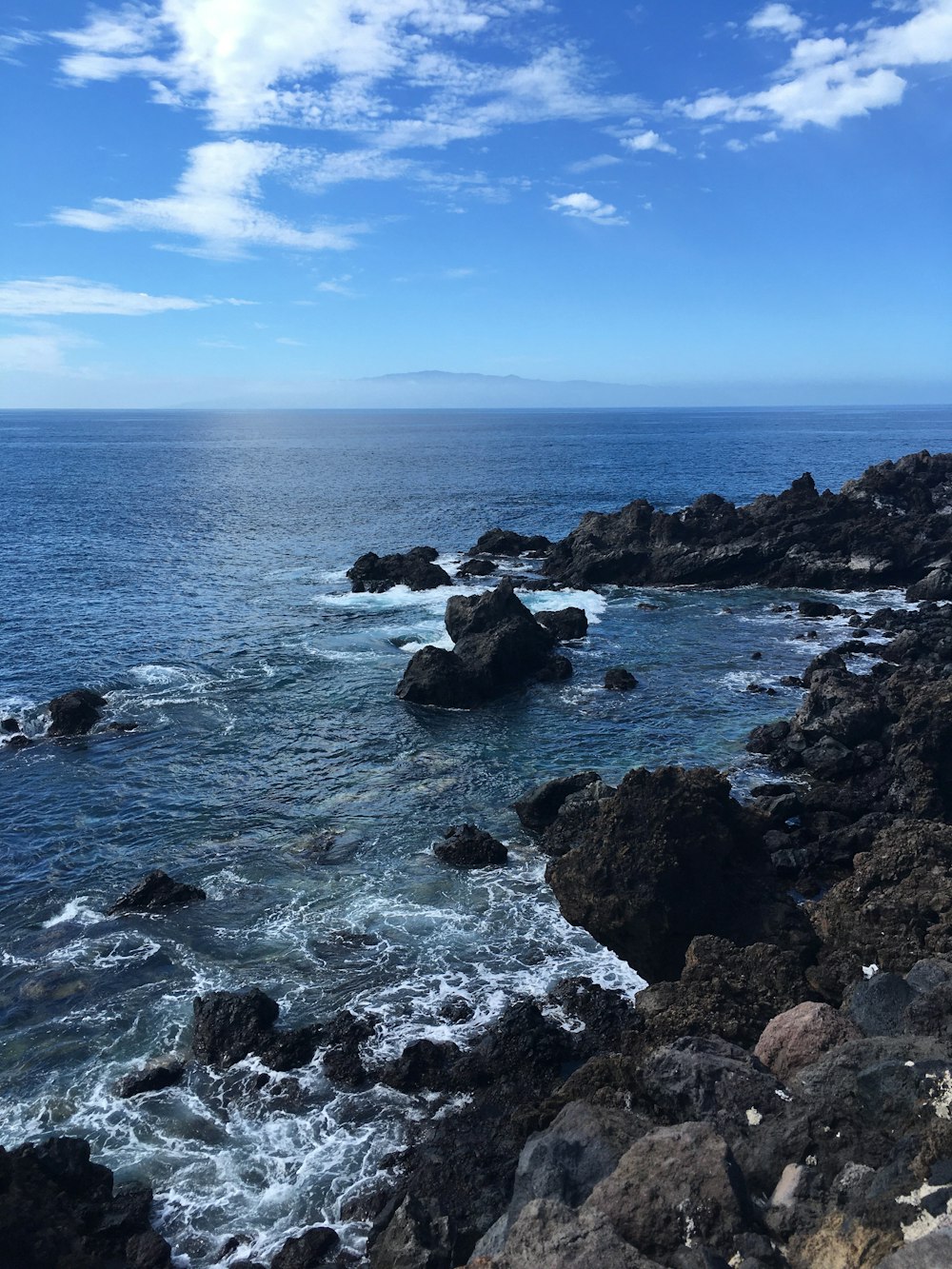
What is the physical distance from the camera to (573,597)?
2576 inches

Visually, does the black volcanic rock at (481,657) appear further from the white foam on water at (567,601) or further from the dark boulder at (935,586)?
the dark boulder at (935,586)

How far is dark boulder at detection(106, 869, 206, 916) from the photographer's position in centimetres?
2761

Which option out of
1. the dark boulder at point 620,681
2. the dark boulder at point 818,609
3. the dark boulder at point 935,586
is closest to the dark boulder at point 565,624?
the dark boulder at point 620,681

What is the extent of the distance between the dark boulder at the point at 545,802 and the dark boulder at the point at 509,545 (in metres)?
49.1

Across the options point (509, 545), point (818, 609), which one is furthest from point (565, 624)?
point (509, 545)

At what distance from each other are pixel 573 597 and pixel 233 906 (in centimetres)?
4222

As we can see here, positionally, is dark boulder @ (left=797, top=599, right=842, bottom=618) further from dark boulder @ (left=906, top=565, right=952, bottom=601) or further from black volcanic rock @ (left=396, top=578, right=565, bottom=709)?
black volcanic rock @ (left=396, top=578, right=565, bottom=709)

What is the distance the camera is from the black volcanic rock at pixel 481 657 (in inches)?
1736

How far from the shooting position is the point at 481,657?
46.0 metres

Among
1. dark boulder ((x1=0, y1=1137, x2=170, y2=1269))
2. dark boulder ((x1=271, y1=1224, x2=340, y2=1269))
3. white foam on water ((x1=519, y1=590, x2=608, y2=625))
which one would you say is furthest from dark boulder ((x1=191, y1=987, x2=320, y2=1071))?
white foam on water ((x1=519, y1=590, x2=608, y2=625))

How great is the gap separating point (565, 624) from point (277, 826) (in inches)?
1060

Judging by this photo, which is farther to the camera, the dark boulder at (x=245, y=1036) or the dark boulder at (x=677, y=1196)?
the dark boulder at (x=245, y=1036)

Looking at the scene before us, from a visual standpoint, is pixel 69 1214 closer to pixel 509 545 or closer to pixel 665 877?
pixel 665 877

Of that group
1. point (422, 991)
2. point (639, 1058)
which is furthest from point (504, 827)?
point (639, 1058)
